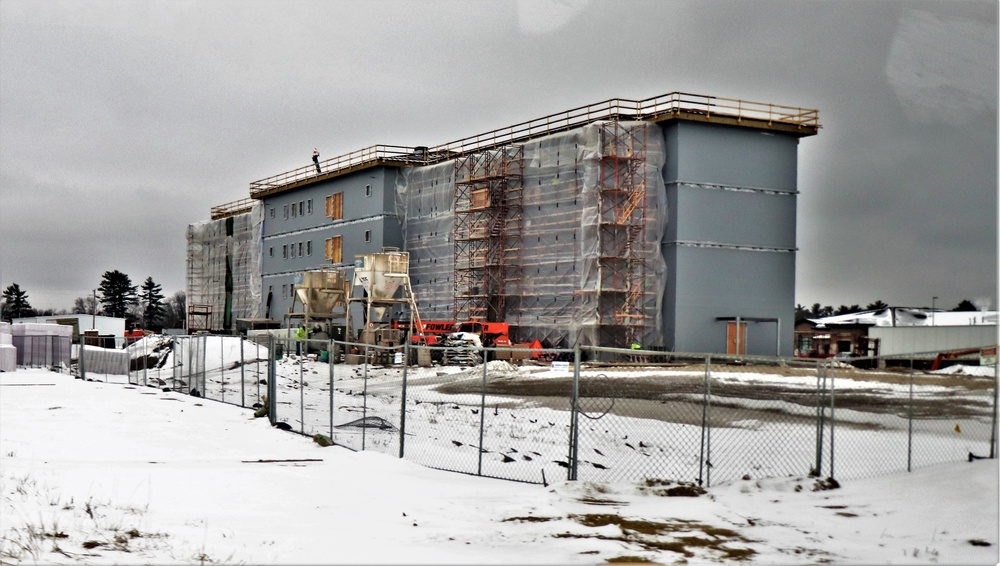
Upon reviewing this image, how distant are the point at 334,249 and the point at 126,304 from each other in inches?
4224

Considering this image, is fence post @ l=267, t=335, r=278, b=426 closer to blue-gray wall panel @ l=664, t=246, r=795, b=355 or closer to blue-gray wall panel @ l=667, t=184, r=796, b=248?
blue-gray wall panel @ l=664, t=246, r=795, b=355

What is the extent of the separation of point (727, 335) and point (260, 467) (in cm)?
3239

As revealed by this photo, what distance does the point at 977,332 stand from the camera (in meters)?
8.87

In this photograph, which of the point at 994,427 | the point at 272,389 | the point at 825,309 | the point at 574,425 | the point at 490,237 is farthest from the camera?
the point at 825,309

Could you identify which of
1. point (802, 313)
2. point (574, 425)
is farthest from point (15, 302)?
point (574, 425)

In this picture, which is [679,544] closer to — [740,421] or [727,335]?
[740,421]

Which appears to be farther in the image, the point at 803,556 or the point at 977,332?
the point at 977,332

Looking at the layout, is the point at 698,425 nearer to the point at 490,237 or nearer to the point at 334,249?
the point at 490,237

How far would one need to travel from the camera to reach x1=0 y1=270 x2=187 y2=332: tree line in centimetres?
15275

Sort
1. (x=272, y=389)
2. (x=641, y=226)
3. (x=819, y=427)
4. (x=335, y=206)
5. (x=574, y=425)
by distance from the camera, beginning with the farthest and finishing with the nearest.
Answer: (x=335, y=206)
(x=641, y=226)
(x=272, y=389)
(x=574, y=425)
(x=819, y=427)

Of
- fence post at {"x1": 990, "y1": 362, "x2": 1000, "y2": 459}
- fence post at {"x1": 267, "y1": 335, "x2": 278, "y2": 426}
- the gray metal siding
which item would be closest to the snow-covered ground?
fence post at {"x1": 990, "y1": 362, "x2": 1000, "y2": 459}

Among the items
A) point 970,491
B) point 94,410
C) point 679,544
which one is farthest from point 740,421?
point 94,410

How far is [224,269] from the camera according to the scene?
272ft

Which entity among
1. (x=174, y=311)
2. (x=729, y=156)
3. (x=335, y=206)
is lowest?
(x=174, y=311)
